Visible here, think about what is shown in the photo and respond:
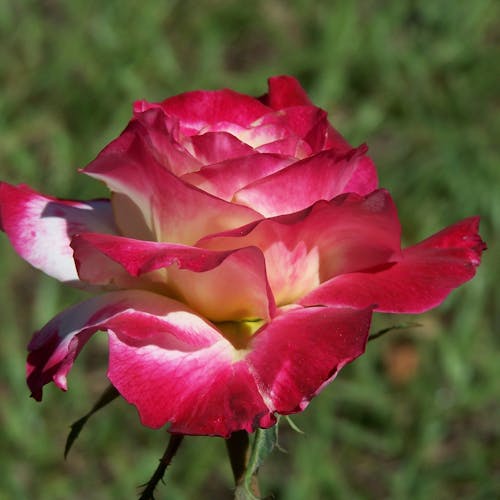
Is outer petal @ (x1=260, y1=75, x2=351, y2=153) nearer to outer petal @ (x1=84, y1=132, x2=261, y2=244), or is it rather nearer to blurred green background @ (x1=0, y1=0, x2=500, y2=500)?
outer petal @ (x1=84, y1=132, x2=261, y2=244)

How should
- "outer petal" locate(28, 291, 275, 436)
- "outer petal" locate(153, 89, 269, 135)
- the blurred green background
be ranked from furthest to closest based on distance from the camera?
the blurred green background, "outer petal" locate(153, 89, 269, 135), "outer petal" locate(28, 291, 275, 436)

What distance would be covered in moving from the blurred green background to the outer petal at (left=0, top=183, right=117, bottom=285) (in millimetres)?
957

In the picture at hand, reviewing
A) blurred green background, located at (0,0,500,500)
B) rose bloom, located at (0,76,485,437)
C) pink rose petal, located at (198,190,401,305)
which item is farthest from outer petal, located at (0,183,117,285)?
blurred green background, located at (0,0,500,500)

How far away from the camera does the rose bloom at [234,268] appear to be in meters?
0.58

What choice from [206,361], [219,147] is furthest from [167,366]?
[219,147]

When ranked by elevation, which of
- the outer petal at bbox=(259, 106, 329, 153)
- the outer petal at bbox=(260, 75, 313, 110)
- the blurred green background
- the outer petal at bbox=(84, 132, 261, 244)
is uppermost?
the outer petal at bbox=(260, 75, 313, 110)

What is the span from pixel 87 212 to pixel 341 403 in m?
→ 1.20

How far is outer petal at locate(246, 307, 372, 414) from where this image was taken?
57 cm

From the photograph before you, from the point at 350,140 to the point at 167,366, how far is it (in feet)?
5.42

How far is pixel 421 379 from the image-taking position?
190cm

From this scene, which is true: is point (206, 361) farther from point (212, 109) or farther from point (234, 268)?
point (212, 109)

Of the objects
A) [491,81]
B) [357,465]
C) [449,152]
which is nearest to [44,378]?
[357,465]

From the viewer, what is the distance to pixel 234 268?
617mm

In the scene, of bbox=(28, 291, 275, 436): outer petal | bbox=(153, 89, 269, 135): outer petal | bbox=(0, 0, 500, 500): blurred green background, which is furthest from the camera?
bbox=(0, 0, 500, 500): blurred green background
